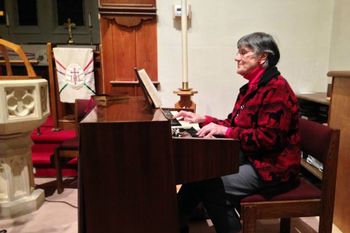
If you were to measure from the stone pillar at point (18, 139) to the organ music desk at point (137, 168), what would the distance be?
93 cm

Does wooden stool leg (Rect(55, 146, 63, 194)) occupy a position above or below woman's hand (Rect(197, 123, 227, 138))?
below

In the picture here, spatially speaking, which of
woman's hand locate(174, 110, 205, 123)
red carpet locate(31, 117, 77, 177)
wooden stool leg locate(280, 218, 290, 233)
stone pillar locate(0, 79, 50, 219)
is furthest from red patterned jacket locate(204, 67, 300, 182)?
red carpet locate(31, 117, 77, 177)

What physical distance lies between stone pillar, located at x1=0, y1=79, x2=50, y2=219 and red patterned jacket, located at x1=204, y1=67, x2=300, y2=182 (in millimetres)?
1362

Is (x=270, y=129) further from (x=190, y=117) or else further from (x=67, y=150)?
(x=67, y=150)

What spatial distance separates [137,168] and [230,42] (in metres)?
1.94

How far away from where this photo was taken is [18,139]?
202 cm

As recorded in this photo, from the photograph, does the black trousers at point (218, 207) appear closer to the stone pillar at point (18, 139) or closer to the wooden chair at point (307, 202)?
the wooden chair at point (307, 202)

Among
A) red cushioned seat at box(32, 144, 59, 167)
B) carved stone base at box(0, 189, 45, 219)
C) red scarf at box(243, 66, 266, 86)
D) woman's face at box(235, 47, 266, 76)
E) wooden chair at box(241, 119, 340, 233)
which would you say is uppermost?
woman's face at box(235, 47, 266, 76)

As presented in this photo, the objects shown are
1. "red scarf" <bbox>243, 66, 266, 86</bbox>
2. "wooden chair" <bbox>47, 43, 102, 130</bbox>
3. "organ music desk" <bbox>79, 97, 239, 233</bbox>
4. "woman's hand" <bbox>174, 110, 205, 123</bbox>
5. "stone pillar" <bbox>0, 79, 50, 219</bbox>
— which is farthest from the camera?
"wooden chair" <bbox>47, 43, 102, 130</bbox>

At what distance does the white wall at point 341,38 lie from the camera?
247 cm

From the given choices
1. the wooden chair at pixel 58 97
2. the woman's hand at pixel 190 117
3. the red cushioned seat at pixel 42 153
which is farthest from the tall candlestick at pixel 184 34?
the red cushioned seat at pixel 42 153

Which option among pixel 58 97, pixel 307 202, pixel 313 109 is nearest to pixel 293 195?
pixel 307 202

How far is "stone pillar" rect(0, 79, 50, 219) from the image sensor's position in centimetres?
186

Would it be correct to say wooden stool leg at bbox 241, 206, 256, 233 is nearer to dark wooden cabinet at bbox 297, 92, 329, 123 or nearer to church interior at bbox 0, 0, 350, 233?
church interior at bbox 0, 0, 350, 233
